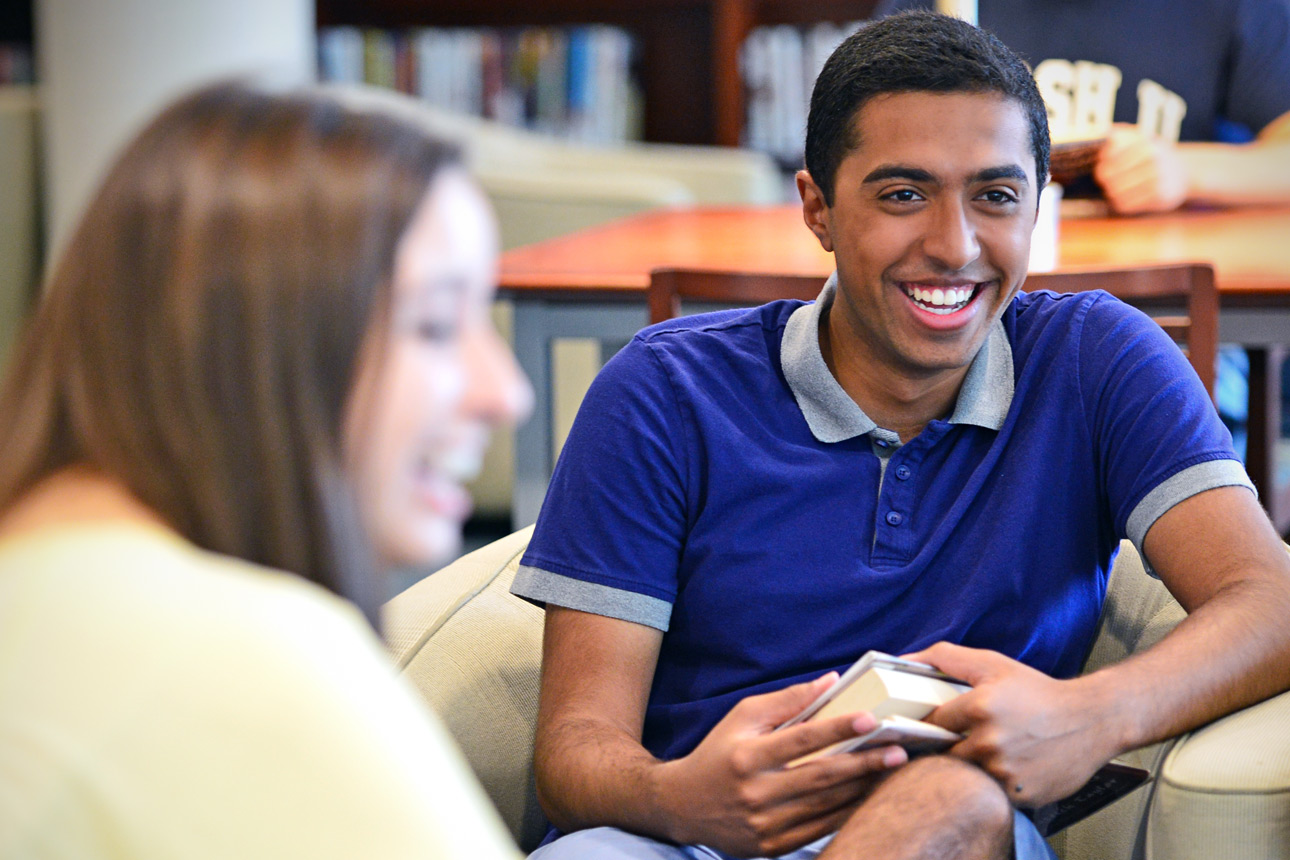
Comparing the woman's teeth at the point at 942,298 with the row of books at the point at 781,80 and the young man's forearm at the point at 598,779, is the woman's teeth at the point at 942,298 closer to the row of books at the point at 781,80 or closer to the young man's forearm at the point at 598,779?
the young man's forearm at the point at 598,779

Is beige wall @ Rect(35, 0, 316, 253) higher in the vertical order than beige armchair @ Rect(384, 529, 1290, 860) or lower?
higher

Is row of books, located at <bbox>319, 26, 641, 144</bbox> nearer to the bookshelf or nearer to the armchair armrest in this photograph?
the bookshelf

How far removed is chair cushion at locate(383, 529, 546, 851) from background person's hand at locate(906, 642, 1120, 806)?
1.50 ft

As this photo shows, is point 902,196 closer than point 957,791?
No

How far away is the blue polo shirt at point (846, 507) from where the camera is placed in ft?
4.45

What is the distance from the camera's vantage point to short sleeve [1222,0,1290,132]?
9.83 feet

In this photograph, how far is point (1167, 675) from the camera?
1.24 m

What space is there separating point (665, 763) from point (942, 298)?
54 cm

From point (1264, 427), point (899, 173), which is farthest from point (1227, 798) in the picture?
point (1264, 427)

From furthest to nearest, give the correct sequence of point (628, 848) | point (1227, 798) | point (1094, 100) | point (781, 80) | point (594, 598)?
1. point (781, 80)
2. point (1094, 100)
3. point (594, 598)
4. point (628, 848)
5. point (1227, 798)

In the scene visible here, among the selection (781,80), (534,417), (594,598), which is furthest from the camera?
(781,80)

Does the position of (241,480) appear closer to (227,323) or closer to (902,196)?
(227,323)

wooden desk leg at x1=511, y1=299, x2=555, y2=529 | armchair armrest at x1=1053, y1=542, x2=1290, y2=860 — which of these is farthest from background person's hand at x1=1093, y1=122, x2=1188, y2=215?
armchair armrest at x1=1053, y1=542, x2=1290, y2=860

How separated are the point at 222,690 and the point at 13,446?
204 millimetres
